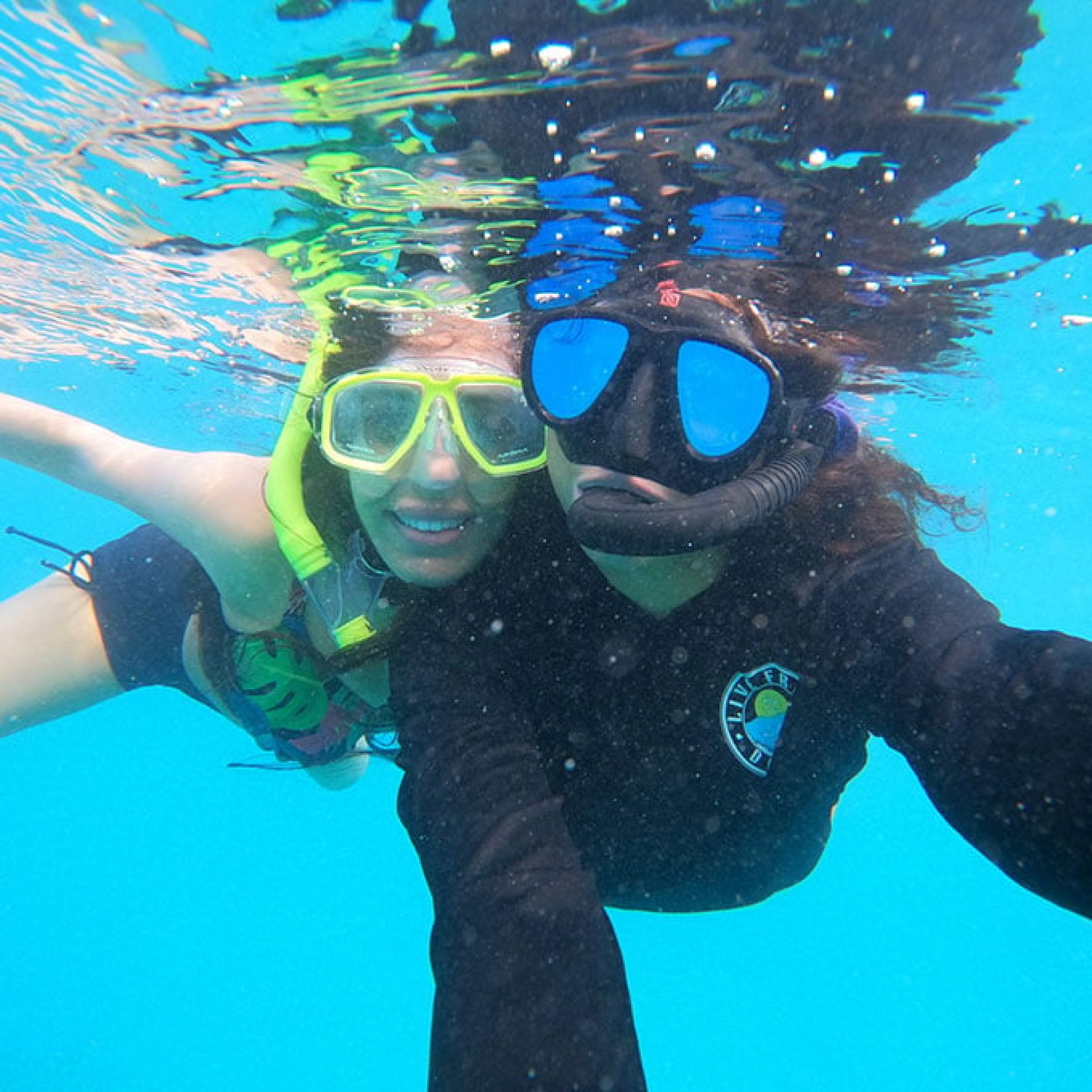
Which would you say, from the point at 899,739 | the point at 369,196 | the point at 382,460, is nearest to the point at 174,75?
the point at 369,196

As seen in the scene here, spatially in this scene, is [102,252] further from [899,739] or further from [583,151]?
[899,739]

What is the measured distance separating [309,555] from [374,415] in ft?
2.90

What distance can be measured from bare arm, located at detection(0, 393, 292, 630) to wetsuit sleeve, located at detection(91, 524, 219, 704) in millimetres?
644

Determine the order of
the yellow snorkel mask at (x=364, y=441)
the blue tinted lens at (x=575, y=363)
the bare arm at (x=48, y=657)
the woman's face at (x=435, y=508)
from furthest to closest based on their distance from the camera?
the bare arm at (x=48, y=657) → the yellow snorkel mask at (x=364, y=441) → the woman's face at (x=435, y=508) → the blue tinted lens at (x=575, y=363)

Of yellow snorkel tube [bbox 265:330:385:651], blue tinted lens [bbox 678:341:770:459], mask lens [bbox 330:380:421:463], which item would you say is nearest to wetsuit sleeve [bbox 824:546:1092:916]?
blue tinted lens [bbox 678:341:770:459]

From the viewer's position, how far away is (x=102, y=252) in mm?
7832

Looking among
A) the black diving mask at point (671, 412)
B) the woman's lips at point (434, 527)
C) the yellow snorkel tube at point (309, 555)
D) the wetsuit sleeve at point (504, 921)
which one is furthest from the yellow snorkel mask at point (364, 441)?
the wetsuit sleeve at point (504, 921)

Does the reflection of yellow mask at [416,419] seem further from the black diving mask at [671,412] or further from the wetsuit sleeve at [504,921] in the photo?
the wetsuit sleeve at [504,921]

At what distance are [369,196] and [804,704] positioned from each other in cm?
487

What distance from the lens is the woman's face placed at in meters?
3.66

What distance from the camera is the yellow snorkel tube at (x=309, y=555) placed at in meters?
3.72

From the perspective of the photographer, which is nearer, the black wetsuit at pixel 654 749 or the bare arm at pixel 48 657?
the black wetsuit at pixel 654 749

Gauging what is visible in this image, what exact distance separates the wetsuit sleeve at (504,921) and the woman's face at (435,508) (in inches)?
36.6

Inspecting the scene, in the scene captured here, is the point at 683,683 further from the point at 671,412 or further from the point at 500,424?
the point at 500,424
